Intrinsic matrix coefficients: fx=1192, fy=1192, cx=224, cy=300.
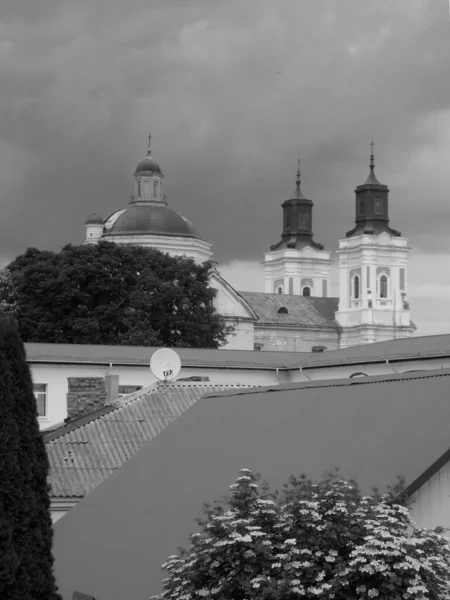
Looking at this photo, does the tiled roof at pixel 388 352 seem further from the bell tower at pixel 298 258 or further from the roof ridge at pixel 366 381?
the bell tower at pixel 298 258

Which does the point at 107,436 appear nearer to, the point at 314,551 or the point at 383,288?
the point at 314,551

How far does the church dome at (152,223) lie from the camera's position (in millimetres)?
100562

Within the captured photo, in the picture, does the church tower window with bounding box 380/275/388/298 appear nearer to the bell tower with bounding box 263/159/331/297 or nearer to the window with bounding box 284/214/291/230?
the bell tower with bounding box 263/159/331/297

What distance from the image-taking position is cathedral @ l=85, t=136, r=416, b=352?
100 meters

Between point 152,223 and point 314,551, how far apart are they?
92.4 metres

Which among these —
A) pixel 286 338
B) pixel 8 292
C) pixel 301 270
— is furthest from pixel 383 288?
pixel 8 292

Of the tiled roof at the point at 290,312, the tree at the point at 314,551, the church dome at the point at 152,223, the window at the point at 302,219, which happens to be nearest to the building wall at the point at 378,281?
the tiled roof at the point at 290,312

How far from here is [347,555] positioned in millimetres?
9578

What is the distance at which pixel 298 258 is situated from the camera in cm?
15212

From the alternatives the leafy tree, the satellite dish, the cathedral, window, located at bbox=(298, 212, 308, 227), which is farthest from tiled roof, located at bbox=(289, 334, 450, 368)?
window, located at bbox=(298, 212, 308, 227)

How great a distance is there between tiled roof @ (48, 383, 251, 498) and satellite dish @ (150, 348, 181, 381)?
2.95ft

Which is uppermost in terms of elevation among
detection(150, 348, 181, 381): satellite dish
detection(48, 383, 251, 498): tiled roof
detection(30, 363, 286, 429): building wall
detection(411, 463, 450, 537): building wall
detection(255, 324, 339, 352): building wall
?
detection(255, 324, 339, 352): building wall

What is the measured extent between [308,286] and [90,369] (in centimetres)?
11319

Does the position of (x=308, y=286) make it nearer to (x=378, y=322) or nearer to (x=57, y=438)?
(x=378, y=322)
